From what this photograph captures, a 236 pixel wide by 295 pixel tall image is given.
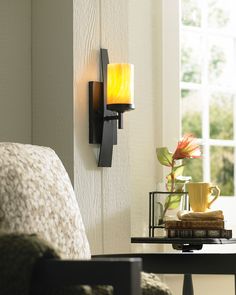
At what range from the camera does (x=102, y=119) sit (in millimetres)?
3867

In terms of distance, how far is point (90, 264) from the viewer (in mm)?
1898

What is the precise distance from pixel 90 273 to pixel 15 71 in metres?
2.15

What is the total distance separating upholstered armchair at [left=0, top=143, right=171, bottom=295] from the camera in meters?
1.89

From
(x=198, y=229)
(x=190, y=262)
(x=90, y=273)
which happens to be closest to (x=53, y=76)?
(x=198, y=229)

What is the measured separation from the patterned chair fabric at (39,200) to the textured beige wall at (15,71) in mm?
1052

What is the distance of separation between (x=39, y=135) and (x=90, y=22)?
0.56 m

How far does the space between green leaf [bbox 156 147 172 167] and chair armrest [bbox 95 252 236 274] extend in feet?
3.64

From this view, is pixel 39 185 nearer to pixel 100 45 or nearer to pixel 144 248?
pixel 100 45

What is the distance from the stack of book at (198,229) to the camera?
3.62 meters

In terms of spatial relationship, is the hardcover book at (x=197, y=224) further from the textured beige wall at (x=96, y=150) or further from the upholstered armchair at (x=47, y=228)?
the upholstered armchair at (x=47, y=228)

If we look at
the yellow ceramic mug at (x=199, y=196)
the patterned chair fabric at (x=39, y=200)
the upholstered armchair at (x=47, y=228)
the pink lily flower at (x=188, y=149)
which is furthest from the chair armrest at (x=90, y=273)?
the pink lily flower at (x=188, y=149)

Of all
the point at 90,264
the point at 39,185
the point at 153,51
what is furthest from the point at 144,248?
the point at 90,264

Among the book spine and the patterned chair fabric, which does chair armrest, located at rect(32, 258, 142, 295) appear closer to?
the patterned chair fabric

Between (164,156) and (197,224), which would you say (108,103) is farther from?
(197,224)
